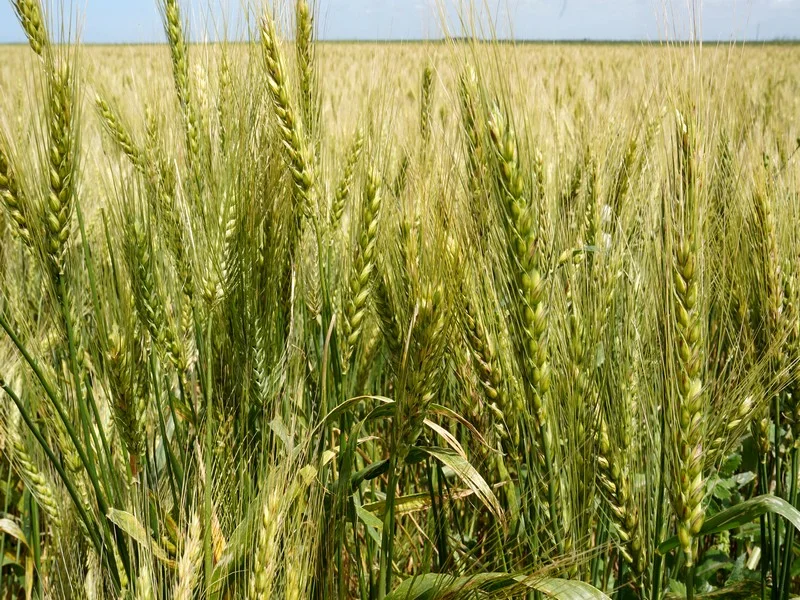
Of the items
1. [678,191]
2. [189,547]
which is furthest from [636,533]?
[189,547]

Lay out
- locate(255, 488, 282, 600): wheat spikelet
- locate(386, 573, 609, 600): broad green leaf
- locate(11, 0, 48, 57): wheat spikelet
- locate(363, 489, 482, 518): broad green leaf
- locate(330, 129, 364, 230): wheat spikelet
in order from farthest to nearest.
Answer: locate(330, 129, 364, 230): wheat spikelet → locate(363, 489, 482, 518): broad green leaf → locate(11, 0, 48, 57): wheat spikelet → locate(386, 573, 609, 600): broad green leaf → locate(255, 488, 282, 600): wheat spikelet

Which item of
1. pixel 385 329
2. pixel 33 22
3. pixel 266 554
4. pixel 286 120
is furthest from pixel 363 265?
pixel 33 22

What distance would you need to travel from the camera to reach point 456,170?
1.15 m

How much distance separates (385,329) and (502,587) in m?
0.43

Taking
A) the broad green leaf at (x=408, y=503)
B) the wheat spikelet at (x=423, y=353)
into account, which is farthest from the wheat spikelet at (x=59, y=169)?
the broad green leaf at (x=408, y=503)

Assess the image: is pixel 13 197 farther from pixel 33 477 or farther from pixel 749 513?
pixel 749 513

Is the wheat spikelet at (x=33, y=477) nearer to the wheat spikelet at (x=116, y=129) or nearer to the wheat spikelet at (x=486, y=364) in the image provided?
the wheat spikelet at (x=116, y=129)

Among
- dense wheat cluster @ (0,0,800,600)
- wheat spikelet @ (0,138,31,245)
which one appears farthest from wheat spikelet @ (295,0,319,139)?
wheat spikelet @ (0,138,31,245)

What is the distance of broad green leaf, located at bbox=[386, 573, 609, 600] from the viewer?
0.86m

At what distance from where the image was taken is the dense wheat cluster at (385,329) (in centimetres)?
90

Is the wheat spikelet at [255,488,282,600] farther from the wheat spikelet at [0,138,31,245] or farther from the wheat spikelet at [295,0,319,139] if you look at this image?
the wheat spikelet at [295,0,319,139]

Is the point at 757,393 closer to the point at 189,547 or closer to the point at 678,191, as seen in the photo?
the point at 678,191

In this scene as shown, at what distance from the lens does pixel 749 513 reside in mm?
972

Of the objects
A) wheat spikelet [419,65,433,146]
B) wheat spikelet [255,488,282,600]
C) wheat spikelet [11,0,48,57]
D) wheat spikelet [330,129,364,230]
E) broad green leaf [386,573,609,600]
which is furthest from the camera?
wheat spikelet [419,65,433,146]
